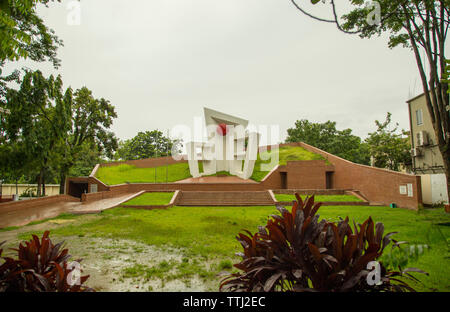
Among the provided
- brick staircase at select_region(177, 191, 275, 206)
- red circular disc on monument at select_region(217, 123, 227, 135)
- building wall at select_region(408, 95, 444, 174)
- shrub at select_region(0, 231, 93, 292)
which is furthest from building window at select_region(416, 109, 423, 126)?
shrub at select_region(0, 231, 93, 292)

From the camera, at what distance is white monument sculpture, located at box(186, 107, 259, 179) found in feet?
72.5

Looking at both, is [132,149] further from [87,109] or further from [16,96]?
[16,96]

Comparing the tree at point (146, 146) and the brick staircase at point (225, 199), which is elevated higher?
the tree at point (146, 146)

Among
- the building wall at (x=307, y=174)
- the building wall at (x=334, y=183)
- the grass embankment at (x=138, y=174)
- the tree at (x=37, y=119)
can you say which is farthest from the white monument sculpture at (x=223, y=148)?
the tree at (x=37, y=119)

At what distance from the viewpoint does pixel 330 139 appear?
3119 cm

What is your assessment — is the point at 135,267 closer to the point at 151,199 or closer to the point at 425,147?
the point at 151,199

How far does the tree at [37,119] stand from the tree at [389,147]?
881 inches

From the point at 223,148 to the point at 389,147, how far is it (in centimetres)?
1369

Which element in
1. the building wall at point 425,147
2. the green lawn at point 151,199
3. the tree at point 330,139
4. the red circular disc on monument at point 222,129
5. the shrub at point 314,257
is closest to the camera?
the shrub at point 314,257

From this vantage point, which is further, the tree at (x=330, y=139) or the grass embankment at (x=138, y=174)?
the tree at (x=330, y=139)

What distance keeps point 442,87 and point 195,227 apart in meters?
9.16

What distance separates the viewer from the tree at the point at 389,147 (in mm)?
19172

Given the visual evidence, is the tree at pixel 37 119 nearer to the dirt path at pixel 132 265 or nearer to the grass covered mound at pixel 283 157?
the dirt path at pixel 132 265

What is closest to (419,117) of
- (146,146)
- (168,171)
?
(168,171)
